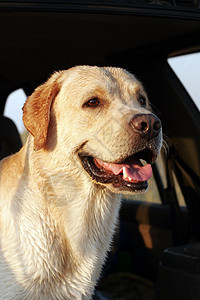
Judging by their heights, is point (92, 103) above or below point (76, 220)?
above

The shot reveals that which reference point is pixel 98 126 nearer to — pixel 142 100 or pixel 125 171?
pixel 125 171

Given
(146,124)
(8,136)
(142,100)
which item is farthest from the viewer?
(8,136)

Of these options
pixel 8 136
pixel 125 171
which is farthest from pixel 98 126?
pixel 8 136

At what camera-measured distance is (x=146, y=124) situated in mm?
2051

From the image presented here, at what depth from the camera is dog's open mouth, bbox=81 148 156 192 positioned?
215 centimetres

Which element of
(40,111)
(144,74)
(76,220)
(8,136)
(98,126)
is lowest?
(76,220)

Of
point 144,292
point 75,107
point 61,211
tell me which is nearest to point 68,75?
point 75,107

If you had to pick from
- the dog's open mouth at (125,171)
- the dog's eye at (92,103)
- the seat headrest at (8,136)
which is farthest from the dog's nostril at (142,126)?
the seat headrest at (8,136)

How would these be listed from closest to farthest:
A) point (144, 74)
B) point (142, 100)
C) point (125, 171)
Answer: point (125, 171), point (142, 100), point (144, 74)

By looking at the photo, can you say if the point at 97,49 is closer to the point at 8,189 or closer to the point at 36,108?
the point at 36,108

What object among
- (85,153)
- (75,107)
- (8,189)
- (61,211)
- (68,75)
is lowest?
(61,211)

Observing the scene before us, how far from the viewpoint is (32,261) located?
2.12 m

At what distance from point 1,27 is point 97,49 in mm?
798

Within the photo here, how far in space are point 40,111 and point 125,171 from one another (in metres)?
0.61
